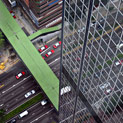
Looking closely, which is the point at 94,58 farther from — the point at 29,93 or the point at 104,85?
the point at 29,93

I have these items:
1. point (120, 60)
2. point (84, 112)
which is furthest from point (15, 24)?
point (120, 60)

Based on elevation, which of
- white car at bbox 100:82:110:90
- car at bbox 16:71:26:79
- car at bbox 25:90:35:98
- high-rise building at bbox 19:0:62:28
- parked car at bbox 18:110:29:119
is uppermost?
high-rise building at bbox 19:0:62:28

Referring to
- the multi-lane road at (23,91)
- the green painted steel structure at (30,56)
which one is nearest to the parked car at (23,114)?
the multi-lane road at (23,91)

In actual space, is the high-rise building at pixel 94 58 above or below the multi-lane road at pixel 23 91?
above

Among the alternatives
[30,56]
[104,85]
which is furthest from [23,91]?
[104,85]

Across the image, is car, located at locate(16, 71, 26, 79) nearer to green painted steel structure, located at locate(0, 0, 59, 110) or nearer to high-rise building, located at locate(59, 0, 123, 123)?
green painted steel structure, located at locate(0, 0, 59, 110)

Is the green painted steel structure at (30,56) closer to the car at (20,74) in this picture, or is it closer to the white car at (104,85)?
the car at (20,74)

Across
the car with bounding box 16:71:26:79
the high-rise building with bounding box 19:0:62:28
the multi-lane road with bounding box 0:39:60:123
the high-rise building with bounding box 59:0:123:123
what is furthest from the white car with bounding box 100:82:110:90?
the car with bounding box 16:71:26:79
